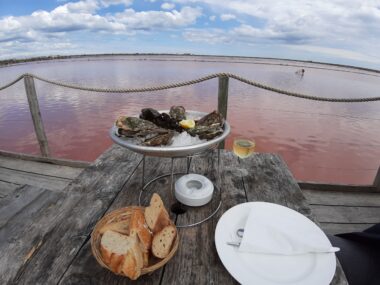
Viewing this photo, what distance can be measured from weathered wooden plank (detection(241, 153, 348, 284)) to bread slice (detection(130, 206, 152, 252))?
69cm

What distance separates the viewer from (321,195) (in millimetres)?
2900

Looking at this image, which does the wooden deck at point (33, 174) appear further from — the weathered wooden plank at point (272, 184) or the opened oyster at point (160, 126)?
the weathered wooden plank at point (272, 184)

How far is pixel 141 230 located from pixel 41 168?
358cm

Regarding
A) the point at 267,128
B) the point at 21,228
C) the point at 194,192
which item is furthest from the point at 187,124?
the point at 267,128

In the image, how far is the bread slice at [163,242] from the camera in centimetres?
75

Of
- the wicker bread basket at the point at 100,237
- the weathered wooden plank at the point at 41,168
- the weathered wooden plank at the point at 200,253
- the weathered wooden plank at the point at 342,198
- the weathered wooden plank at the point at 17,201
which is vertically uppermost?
the wicker bread basket at the point at 100,237

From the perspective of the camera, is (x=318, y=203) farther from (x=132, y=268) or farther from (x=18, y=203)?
(x=18, y=203)

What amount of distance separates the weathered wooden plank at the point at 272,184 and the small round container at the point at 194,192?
0.27 m

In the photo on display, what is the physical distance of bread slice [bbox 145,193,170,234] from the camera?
2.63ft

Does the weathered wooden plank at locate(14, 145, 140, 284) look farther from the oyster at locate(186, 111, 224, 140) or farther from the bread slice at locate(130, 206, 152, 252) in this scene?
the oyster at locate(186, 111, 224, 140)

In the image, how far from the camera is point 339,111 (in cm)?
938

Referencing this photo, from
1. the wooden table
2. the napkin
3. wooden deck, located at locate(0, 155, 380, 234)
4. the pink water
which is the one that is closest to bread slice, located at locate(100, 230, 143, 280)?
the wooden table

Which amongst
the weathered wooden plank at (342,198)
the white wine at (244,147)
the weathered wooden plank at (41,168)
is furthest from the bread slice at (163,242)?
the weathered wooden plank at (41,168)

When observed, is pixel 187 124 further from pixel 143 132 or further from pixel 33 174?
pixel 33 174
